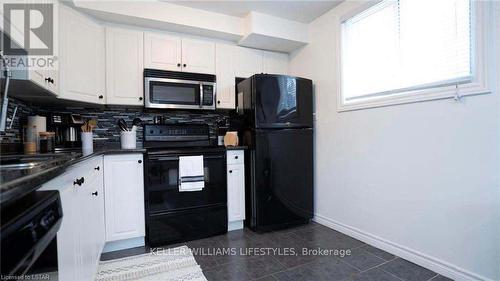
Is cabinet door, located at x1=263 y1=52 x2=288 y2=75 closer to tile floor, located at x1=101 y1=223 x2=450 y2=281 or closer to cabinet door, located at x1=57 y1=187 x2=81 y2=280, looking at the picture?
tile floor, located at x1=101 y1=223 x2=450 y2=281

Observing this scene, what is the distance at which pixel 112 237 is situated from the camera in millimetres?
2051

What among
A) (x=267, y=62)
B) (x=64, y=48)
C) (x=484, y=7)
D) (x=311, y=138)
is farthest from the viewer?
(x=267, y=62)

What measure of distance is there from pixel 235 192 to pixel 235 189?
1.2 inches

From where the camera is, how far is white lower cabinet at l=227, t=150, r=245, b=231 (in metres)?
2.53

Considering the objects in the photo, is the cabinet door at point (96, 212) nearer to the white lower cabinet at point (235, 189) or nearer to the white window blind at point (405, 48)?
the white lower cabinet at point (235, 189)

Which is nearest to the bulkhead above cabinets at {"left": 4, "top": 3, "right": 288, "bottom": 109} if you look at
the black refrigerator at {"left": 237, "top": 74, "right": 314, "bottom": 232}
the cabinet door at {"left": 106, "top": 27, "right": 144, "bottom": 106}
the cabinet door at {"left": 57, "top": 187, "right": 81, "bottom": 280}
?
the cabinet door at {"left": 106, "top": 27, "right": 144, "bottom": 106}

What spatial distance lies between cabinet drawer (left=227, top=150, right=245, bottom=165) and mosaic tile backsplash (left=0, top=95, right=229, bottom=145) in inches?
23.9

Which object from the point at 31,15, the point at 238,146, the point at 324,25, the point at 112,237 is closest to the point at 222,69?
the point at 238,146

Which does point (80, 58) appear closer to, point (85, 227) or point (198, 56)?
point (198, 56)

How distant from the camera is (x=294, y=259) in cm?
195

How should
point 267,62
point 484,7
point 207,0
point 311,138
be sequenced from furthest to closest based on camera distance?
point 267,62
point 311,138
point 207,0
point 484,7

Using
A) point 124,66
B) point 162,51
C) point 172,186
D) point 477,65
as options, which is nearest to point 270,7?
point 162,51

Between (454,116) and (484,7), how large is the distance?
2.18 feet

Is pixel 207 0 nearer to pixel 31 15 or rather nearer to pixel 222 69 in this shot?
pixel 222 69
